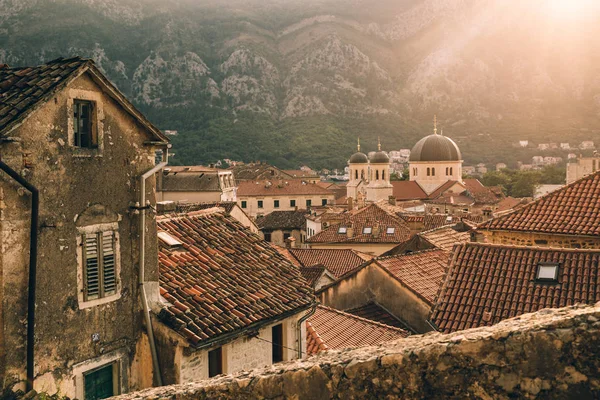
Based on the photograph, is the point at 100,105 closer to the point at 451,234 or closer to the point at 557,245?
the point at 557,245

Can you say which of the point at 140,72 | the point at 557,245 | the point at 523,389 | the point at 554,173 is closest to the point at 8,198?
the point at 523,389

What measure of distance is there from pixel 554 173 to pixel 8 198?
427ft

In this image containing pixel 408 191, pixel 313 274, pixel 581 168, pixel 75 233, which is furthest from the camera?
pixel 408 191

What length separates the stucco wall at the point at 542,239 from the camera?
19.0 m

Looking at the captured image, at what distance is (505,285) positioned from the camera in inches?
613

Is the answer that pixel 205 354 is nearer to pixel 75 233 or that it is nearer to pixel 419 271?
pixel 75 233

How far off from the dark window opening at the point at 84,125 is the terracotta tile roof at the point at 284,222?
201 feet

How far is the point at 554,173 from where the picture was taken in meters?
126

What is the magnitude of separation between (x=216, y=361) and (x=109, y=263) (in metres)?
2.57

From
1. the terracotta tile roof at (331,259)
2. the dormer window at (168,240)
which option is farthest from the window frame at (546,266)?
the terracotta tile roof at (331,259)

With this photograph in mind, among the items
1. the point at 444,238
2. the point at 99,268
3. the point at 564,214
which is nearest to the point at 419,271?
the point at 564,214

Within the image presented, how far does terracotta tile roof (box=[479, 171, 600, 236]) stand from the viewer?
19234 millimetres

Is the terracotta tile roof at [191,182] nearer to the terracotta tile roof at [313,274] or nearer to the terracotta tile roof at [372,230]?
the terracotta tile roof at [372,230]

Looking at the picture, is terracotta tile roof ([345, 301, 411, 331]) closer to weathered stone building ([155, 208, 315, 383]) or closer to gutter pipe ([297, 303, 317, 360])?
weathered stone building ([155, 208, 315, 383])
